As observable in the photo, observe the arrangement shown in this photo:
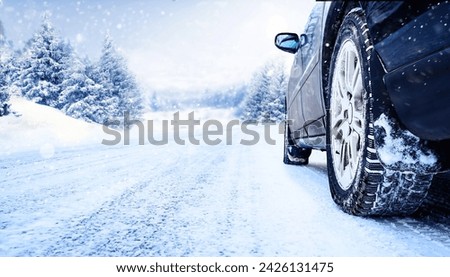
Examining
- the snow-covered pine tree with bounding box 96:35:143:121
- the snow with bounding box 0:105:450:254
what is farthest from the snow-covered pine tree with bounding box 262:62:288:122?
the snow with bounding box 0:105:450:254

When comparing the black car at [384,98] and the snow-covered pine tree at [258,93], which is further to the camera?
the snow-covered pine tree at [258,93]

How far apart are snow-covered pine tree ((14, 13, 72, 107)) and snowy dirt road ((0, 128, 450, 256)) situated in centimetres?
1714

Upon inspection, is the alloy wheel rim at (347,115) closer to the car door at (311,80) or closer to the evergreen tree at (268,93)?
the car door at (311,80)

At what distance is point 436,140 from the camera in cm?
114

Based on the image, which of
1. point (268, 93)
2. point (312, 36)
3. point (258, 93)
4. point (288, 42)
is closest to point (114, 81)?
point (268, 93)

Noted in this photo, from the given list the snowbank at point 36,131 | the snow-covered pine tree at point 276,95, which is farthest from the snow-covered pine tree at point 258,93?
the snowbank at point 36,131

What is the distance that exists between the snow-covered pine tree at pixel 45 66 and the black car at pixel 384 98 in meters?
18.3

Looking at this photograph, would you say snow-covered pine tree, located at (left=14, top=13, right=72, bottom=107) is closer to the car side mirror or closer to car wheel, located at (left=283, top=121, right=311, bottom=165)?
car wheel, located at (left=283, top=121, right=311, bottom=165)

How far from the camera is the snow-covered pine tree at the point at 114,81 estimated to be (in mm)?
21156

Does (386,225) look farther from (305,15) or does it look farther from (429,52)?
(305,15)

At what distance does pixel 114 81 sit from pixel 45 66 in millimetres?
4940

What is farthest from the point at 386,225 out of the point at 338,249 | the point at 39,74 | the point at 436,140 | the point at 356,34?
the point at 39,74

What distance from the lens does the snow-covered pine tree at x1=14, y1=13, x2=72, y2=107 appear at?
17.5m
